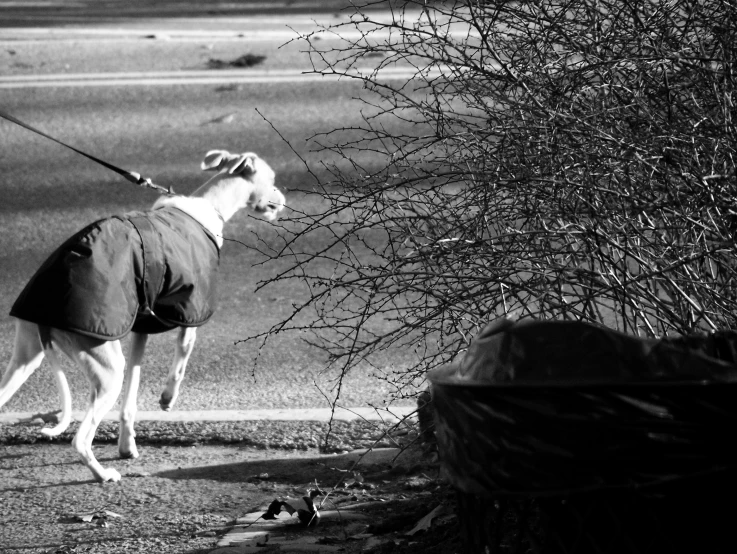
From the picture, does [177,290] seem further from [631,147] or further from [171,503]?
[631,147]

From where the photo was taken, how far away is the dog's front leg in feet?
16.0

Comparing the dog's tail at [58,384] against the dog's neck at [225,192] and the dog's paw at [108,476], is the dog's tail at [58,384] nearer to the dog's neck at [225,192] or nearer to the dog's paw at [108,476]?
the dog's paw at [108,476]

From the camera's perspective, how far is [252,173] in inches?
234

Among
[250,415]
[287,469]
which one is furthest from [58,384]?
[287,469]

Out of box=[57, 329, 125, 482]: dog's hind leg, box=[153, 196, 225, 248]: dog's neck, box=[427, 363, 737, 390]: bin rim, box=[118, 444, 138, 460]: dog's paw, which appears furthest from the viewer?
box=[153, 196, 225, 248]: dog's neck

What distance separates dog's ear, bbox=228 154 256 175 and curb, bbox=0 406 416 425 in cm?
164

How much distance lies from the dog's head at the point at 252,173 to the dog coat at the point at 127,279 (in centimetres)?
85

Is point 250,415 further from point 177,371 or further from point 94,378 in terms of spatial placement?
point 94,378

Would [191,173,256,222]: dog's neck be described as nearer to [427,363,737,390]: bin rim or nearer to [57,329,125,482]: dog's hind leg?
[57,329,125,482]: dog's hind leg

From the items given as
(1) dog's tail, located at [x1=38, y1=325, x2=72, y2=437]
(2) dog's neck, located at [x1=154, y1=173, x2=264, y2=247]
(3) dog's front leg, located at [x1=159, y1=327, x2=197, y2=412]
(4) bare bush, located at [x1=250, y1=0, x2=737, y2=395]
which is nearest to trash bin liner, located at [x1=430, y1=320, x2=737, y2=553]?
(4) bare bush, located at [x1=250, y1=0, x2=737, y2=395]

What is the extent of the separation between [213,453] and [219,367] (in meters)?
1.16

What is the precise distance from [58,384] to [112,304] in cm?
52

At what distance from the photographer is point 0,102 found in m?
10.0

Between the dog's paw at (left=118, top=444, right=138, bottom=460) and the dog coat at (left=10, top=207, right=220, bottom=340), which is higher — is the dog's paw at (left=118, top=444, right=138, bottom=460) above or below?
below
